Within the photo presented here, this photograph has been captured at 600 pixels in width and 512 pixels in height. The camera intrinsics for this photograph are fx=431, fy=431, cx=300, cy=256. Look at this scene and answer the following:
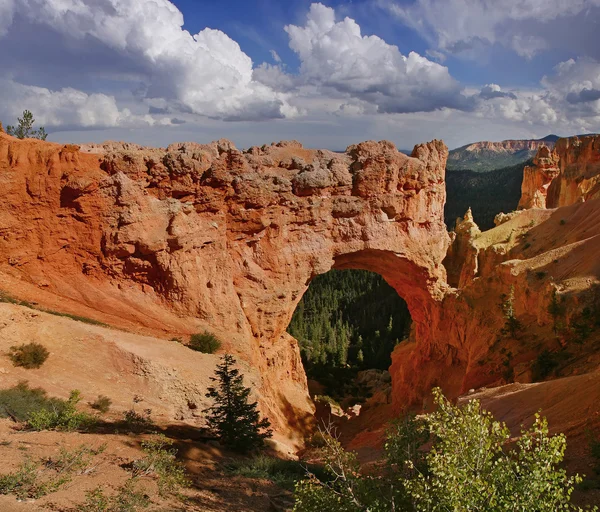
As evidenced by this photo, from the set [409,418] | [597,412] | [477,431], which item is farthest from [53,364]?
[597,412]

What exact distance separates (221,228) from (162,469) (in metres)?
13.7

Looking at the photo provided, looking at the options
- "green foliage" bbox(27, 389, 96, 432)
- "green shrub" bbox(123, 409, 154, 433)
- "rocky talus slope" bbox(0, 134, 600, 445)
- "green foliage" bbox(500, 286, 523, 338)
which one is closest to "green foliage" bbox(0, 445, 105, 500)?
"green foliage" bbox(27, 389, 96, 432)

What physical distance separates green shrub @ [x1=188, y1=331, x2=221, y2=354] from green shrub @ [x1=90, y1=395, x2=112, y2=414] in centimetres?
522

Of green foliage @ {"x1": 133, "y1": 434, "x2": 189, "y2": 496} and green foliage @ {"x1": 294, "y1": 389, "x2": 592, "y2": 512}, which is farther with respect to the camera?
green foliage @ {"x1": 133, "y1": 434, "x2": 189, "y2": 496}

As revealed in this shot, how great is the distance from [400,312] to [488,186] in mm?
105121

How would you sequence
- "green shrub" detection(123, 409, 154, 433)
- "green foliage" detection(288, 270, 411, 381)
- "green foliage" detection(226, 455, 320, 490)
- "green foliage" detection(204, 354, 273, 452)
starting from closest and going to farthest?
"green foliage" detection(226, 455, 320, 490), "green shrub" detection(123, 409, 154, 433), "green foliage" detection(204, 354, 273, 452), "green foliage" detection(288, 270, 411, 381)

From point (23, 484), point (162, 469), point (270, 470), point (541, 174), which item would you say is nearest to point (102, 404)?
point (162, 469)

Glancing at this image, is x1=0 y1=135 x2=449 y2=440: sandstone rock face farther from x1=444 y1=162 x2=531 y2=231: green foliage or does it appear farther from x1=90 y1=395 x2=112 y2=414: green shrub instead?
x1=444 y1=162 x2=531 y2=231: green foliage

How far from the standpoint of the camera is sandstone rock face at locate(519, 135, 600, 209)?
60.1 metres

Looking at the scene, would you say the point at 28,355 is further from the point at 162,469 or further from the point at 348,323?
the point at 348,323

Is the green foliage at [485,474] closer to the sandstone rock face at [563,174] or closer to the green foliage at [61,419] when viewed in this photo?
the green foliage at [61,419]

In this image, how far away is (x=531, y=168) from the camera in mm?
71688

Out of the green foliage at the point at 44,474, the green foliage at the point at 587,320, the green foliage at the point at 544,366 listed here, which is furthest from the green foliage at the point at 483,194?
the green foliage at the point at 44,474

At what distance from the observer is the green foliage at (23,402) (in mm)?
12158
